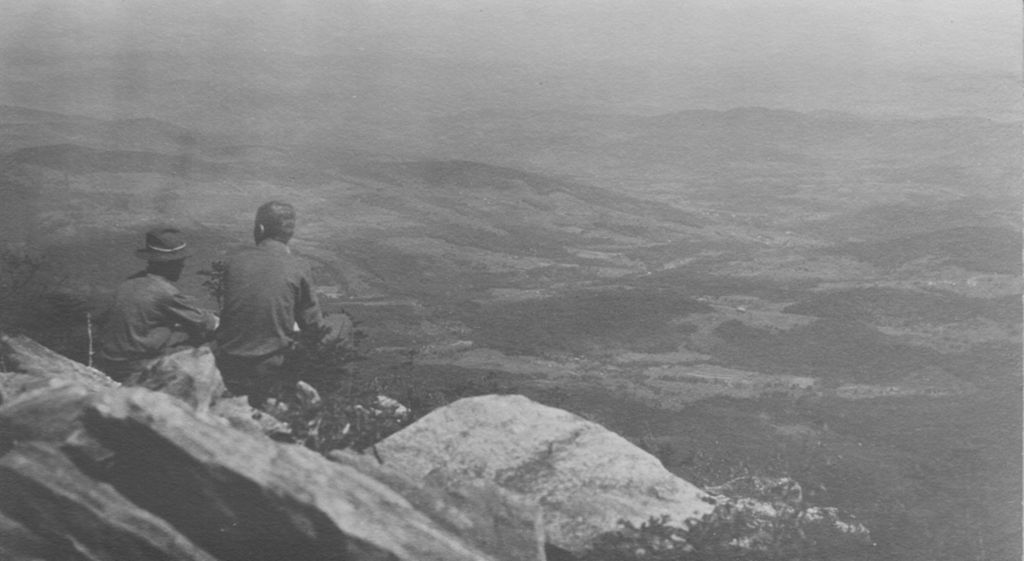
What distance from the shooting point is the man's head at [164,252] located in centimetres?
522

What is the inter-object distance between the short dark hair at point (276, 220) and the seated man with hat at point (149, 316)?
45 cm

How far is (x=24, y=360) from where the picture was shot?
16.3ft

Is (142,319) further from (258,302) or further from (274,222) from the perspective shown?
(274,222)

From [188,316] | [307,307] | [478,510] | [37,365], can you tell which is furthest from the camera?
[307,307]

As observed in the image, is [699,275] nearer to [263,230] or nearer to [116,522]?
[263,230]

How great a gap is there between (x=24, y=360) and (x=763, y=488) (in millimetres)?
4117

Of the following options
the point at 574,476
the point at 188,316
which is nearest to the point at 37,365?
the point at 188,316

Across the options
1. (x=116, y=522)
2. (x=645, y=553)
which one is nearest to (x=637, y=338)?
(x=645, y=553)

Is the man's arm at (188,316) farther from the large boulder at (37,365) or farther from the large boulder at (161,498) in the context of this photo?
the large boulder at (161,498)

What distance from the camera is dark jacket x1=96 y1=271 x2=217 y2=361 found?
16.9 feet

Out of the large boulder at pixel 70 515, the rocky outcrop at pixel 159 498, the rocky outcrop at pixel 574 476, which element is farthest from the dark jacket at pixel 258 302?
the large boulder at pixel 70 515

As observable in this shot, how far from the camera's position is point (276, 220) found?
5.38 metres

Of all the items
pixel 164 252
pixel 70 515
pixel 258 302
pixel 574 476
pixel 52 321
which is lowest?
pixel 52 321

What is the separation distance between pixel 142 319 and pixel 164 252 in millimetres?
376
